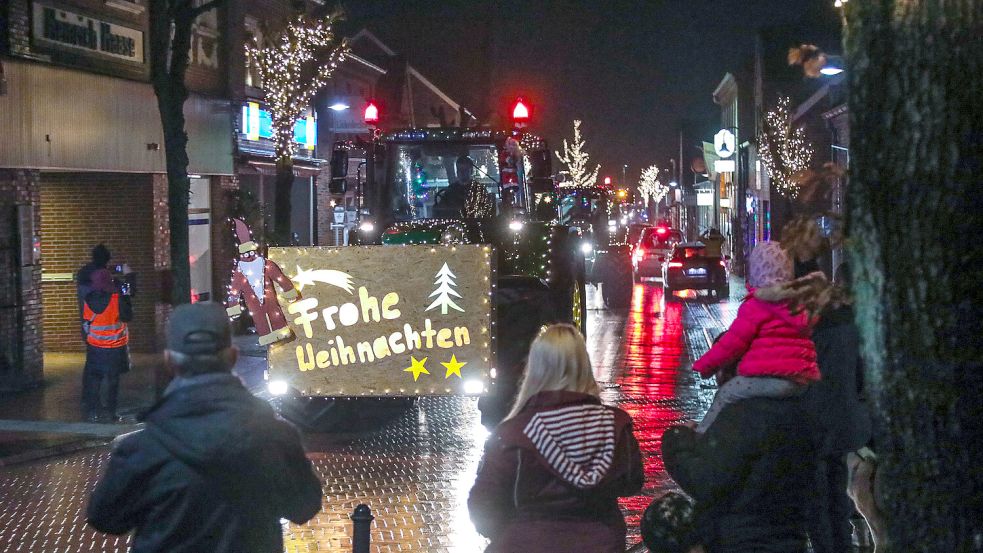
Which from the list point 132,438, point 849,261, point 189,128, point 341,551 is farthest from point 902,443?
point 189,128

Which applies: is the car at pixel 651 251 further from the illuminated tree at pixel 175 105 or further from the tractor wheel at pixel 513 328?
the tractor wheel at pixel 513 328

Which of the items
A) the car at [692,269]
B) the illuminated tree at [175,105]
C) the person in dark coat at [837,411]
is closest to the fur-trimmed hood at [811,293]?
the person in dark coat at [837,411]

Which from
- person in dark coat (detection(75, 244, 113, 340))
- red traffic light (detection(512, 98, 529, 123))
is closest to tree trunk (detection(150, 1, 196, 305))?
person in dark coat (detection(75, 244, 113, 340))

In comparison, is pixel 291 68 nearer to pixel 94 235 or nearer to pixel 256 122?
pixel 256 122

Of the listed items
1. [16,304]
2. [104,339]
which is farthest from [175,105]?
[16,304]

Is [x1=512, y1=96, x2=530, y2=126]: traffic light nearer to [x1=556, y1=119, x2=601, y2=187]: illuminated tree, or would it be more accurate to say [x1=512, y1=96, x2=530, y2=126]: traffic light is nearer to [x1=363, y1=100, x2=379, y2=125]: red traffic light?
[x1=363, y1=100, x2=379, y2=125]: red traffic light

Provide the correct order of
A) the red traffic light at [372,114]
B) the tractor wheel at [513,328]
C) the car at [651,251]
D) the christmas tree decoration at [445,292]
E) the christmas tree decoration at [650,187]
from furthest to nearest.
Result: 1. the christmas tree decoration at [650,187]
2. the car at [651,251]
3. the red traffic light at [372,114]
4. the tractor wheel at [513,328]
5. the christmas tree decoration at [445,292]

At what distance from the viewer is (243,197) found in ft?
82.2

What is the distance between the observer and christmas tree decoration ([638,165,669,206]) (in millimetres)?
109562

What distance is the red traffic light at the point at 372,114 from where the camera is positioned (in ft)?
53.2

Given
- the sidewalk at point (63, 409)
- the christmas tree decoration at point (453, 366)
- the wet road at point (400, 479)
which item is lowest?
the wet road at point (400, 479)

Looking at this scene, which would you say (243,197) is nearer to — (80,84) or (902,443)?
(80,84)

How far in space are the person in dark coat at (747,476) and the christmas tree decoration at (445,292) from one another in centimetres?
561

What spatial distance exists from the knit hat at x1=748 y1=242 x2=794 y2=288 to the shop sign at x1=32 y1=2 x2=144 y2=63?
14676 millimetres
